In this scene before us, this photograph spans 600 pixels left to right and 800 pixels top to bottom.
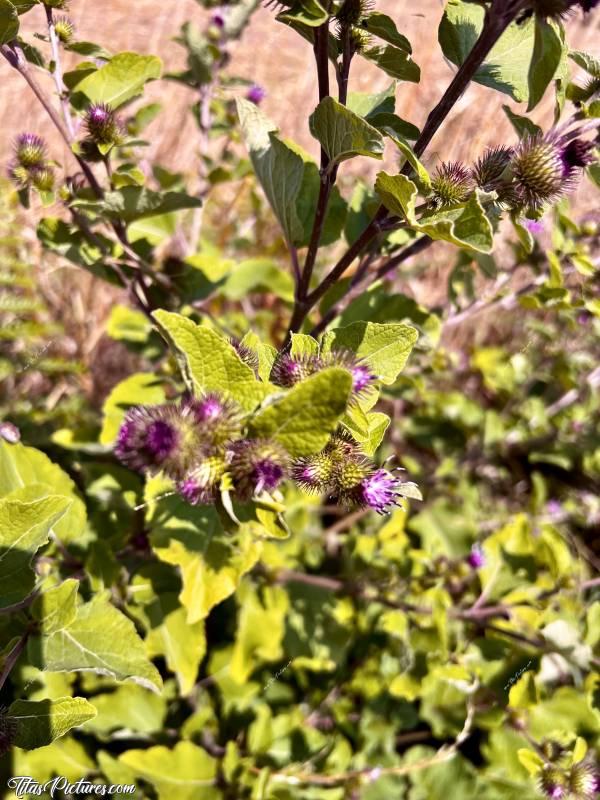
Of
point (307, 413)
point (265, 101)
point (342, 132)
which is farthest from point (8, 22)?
point (265, 101)

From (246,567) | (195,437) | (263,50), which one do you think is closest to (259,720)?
(246,567)

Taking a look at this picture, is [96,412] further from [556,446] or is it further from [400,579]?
[556,446]

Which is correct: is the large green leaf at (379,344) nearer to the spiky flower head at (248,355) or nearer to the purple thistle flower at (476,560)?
the spiky flower head at (248,355)

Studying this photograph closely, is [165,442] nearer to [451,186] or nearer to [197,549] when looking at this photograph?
[197,549]

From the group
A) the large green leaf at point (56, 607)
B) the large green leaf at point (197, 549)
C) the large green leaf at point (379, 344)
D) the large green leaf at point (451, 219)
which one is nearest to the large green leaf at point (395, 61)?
the large green leaf at point (451, 219)

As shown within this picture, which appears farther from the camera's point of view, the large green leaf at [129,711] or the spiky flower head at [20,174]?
the large green leaf at [129,711]

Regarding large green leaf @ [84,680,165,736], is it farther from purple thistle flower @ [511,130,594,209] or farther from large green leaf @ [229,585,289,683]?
purple thistle flower @ [511,130,594,209]

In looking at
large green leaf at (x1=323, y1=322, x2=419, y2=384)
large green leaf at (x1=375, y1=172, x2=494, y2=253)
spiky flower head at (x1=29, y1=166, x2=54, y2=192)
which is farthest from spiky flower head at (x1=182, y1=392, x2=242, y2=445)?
spiky flower head at (x1=29, y1=166, x2=54, y2=192)
